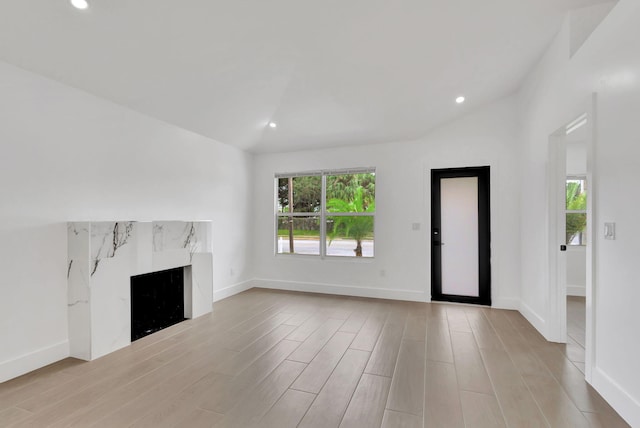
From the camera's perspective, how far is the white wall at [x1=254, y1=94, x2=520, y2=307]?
14.8 ft

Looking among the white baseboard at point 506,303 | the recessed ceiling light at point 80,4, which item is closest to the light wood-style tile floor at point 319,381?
the white baseboard at point 506,303

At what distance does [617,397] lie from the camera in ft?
6.77

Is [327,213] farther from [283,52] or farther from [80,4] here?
[80,4]

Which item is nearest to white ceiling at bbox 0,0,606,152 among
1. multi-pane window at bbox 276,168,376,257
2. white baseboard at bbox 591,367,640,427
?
multi-pane window at bbox 276,168,376,257

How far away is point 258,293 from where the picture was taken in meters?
5.37

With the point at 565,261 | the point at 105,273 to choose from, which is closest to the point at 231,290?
the point at 105,273

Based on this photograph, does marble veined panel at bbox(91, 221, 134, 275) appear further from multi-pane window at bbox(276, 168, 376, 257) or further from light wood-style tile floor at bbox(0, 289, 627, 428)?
multi-pane window at bbox(276, 168, 376, 257)

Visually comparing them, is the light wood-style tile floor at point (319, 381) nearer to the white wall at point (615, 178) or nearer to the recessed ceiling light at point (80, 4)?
the white wall at point (615, 178)

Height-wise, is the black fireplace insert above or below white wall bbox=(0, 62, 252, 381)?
below

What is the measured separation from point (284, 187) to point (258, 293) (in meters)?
2.00

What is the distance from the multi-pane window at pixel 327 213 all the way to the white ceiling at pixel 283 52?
1326 millimetres

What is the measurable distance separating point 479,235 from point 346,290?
2.27 m

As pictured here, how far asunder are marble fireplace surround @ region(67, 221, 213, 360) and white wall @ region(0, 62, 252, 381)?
0.12 m

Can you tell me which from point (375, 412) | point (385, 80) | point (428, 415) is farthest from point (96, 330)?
point (385, 80)
